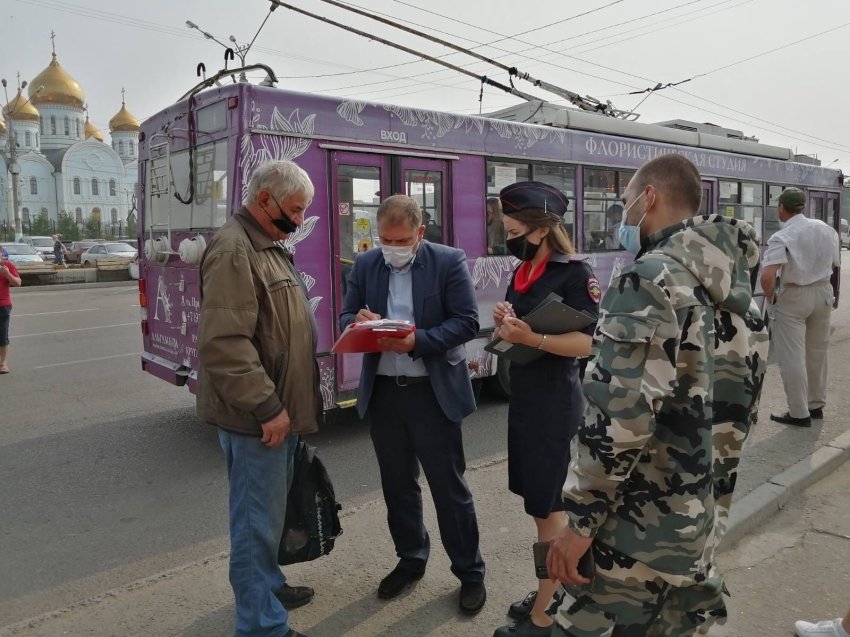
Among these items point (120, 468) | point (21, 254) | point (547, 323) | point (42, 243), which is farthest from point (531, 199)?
point (42, 243)

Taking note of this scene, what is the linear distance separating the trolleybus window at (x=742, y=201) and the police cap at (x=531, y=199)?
827 cm

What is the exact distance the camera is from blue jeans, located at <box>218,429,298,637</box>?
9.33 feet

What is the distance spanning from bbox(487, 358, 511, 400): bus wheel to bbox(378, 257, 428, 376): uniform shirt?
12.6 feet

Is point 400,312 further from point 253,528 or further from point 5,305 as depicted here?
point 5,305

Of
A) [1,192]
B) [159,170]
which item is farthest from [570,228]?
[1,192]

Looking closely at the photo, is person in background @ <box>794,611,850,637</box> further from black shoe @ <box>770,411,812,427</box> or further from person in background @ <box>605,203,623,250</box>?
person in background @ <box>605,203,623,250</box>

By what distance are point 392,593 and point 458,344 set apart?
1.26m

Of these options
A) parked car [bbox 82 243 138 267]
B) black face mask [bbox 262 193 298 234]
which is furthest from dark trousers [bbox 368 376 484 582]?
parked car [bbox 82 243 138 267]

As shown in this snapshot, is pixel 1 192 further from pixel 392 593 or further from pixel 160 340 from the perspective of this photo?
pixel 392 593

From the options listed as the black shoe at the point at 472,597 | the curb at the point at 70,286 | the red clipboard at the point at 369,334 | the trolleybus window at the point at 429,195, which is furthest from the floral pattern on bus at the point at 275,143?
the curb at the point at 70,286

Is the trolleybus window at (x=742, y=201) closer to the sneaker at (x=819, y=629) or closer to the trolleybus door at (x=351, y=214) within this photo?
the trolleybus door at (x=351, y=214)

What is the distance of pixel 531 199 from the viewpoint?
3.00 meters

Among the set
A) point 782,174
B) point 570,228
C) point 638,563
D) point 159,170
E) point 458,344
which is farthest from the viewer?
point 782,174

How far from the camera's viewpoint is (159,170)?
6688 millimetres
